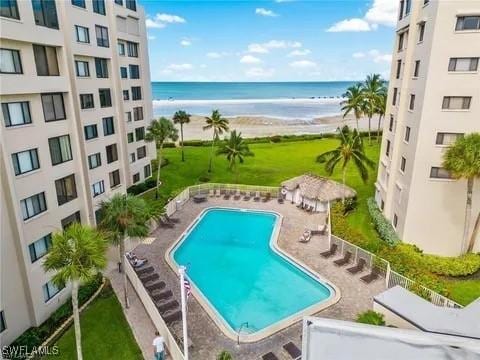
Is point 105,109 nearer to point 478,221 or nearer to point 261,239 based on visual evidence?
point 261,239

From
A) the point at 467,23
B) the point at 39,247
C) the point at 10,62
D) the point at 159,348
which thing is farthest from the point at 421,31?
the point at 39,247

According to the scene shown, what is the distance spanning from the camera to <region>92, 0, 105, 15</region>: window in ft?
86.7

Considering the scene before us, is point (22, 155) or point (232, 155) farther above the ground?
point (22, 155)

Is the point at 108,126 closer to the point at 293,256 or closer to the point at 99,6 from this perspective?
the point at 99,6

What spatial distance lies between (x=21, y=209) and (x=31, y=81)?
6.93 metres

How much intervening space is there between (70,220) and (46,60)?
33.1 feet

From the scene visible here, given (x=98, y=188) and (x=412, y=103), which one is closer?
(x=412, y=103)

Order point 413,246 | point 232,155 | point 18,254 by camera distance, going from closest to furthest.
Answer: point 18,254
point 413,246
point 232,155

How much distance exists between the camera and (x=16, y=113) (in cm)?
1717

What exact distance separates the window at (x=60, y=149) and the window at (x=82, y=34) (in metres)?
8.99

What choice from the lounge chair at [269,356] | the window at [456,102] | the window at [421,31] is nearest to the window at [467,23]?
the window at [421,31]

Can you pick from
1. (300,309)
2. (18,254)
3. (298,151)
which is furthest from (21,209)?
(298,151)

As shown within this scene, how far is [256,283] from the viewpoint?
2248 cm

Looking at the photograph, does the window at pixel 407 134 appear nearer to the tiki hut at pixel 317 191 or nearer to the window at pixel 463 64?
the window at pixel 463 64
